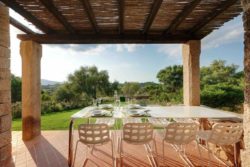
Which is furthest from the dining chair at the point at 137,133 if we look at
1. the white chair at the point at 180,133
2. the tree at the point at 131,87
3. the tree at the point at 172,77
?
the tree at the point at 172,77

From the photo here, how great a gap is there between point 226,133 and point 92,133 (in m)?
1.98

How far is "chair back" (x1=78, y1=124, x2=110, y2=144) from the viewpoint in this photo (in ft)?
11.1

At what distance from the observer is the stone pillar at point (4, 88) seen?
3.71m

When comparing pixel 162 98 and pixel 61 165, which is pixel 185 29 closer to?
pixel 61 165

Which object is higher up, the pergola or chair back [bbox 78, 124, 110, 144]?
the pergola

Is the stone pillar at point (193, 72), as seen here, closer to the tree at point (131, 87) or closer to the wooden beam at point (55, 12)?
the wooden beam at point (55, 12)

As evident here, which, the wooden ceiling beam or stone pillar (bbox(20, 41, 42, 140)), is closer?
the wooden ceiling beam

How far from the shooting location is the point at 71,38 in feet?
18.5

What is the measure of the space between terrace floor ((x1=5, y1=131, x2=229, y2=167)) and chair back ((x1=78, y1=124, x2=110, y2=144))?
0.73m

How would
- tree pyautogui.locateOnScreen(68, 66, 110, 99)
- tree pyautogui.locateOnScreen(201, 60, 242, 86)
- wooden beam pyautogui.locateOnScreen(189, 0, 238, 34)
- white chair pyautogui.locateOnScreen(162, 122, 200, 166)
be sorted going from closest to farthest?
white chair pyautogui.locateOnScreen(162, 122, 200, 166), wooden beam pyautogui.locateOnScreen(189, 0, 238, 34), tree pyautogui.locateOnScreen(201, 60, 242, 86), tree pyautogui.locateOnScreen(68, 66, 110, 99)

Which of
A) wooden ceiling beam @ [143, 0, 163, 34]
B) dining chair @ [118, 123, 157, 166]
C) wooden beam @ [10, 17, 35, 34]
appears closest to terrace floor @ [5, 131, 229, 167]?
dining chair @ [118, 123, 157, 166]

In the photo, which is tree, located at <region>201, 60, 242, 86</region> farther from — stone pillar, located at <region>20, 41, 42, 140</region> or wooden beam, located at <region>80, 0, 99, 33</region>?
wooden beam, located at <region>80, 0, 99, 33</region>

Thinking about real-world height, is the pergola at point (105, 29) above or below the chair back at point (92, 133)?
above

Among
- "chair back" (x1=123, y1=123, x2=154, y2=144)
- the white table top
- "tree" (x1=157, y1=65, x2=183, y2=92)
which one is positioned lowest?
"chair back" (x1=123, y1=123, x2=154, y2=144)
